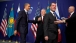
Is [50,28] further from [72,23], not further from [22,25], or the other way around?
[22,25]

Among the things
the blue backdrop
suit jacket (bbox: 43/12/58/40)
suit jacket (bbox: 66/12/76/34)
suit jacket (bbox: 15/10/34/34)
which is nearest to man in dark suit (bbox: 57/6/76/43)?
suit jacket (bbox: 66/12/76/34)

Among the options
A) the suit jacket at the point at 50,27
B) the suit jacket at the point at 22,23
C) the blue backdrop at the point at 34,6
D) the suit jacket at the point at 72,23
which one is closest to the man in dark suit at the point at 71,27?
the suit jacket at the point at 72,23

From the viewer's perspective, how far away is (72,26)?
3994mm

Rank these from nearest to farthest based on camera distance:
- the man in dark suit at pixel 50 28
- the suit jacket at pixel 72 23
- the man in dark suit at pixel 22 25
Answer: the man in dark suit at pixel 50 28 → the suit jacket at pixel 72 23 → the man in dark suit at pixel 22 25

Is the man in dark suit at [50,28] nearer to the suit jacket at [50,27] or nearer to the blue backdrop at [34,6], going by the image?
the suit jacket at [50,27]

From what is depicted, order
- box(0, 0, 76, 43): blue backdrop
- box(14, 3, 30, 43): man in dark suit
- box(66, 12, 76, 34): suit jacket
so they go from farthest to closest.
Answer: box(0, 0, 76, 43): blue backdrop < box(14, 3, 30, 43): man in dark suit < box(66, 12, 76, 34): suit jacket

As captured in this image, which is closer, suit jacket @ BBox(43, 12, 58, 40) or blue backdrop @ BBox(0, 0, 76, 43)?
suit jacket @ BBox(43, 12, 58, 40)

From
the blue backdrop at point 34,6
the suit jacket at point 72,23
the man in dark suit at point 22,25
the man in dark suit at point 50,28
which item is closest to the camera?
the man in dark suit at point 50,28

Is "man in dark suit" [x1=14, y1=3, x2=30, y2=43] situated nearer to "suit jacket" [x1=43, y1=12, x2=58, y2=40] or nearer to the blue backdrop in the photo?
"suit jacket" [x1=43, y1=12, x2=58, y2=40]

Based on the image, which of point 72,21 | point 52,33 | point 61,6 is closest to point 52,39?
point 52,33

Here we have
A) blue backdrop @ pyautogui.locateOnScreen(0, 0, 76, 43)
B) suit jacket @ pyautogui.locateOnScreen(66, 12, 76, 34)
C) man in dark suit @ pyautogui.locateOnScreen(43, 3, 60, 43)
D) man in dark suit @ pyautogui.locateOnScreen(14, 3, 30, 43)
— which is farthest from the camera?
blue backdrop @ pyautogui.locateOnScreen(0, 0, 76, 43)

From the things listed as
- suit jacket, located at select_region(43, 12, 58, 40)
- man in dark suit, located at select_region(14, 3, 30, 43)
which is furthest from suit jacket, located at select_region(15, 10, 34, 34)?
suit jacket, located at select_region(43, 12, 58, 40)

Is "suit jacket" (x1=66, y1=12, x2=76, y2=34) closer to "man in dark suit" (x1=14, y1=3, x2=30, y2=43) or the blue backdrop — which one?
"man in dark suit" (x1=14, y1=3, x2=30, y2=43)

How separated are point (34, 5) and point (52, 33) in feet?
11.5
